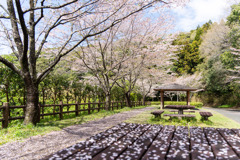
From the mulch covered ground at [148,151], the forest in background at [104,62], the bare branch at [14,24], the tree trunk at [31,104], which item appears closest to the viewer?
the mulch covered ground at [148,151]

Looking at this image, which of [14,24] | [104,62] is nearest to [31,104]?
[14,24]

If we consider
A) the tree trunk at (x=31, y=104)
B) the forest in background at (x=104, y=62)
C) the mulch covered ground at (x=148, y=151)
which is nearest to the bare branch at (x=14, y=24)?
the forest in background at (x=104, y=62)

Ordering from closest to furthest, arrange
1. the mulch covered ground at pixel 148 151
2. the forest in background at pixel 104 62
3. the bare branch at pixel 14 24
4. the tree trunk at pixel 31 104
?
1. the mulch covered ground at pixel 148 151
2. the bare branch at pixel 14 24
3. the tree trunk at pixel 31 104
4. the forest in background at pixel 104 62

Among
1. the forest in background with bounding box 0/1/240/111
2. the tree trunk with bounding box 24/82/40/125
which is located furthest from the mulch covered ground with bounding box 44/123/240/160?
the forest in background with bounding box 0/1/240/111

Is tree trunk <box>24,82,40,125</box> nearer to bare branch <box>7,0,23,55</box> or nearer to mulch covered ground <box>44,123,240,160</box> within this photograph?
bare branch <box>7,0,23,55</box>

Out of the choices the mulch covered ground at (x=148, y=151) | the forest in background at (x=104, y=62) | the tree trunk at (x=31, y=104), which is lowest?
the mulch covered ground at (x=148, y=151)

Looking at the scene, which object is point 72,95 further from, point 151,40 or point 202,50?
point 202,50

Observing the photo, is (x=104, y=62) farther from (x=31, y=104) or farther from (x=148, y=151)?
(x=148, y=151)

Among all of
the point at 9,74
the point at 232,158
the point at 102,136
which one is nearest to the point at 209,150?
the point at 232,158

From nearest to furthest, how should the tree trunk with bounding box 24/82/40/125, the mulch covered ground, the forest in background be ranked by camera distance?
the mulch covered ground → the tree trunk with bounding box 24/82/40/125 → the forest in background

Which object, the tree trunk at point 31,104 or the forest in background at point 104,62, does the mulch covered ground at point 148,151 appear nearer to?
the tree trunk at point 31,104

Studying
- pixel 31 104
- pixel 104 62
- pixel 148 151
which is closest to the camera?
pixel 148 151

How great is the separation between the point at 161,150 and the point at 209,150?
0.82 m

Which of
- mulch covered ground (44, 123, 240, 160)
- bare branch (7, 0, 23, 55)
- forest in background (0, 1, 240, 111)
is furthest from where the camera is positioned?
forest in background (0, 1, 240, 111)
